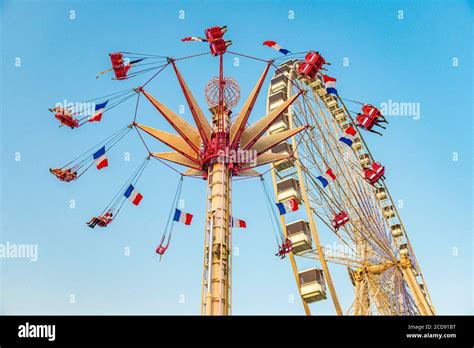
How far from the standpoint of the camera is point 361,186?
34.5 meters

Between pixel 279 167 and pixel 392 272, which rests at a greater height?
pixel 279 167

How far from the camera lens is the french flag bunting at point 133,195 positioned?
75.5 ft

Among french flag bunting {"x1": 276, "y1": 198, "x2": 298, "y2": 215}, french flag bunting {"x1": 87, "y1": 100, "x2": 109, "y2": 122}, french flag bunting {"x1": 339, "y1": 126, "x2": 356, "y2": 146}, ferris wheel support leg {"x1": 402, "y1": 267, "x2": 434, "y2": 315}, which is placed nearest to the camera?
french flag bunting {"x1": 87, "y1": 100, "x2": 109, "y2": 122}

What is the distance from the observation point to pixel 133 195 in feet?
75.7

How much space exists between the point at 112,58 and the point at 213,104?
4716 millimetres

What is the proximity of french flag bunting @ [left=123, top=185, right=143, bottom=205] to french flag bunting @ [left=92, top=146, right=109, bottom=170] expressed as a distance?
1.55 meters

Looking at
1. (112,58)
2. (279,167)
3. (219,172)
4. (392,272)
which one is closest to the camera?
(219,172)

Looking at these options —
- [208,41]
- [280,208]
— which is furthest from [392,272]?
[208,41]

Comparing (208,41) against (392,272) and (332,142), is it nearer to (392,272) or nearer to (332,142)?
(332,142)
